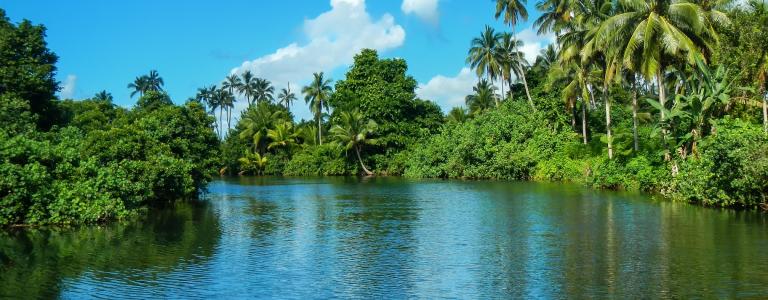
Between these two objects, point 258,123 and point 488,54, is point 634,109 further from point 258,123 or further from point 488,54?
point 258,123

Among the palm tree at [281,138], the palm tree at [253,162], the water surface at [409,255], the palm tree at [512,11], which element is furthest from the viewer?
the palm tree at [253,162]

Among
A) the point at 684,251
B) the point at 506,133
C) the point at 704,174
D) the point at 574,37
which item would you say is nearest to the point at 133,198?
the point at 684,251

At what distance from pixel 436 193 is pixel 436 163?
75.5 ft

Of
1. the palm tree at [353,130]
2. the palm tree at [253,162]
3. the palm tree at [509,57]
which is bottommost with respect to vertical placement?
the palm tree at [253,162]

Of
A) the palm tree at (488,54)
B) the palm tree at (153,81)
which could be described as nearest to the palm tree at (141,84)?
the palm tree at (153,81)

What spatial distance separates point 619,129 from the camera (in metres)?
50.8

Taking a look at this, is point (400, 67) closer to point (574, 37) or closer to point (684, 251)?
point (574, 37)

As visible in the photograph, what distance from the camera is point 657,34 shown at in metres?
31.1

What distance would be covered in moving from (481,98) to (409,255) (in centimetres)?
5942

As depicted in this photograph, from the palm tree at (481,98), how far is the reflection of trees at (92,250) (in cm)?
5292

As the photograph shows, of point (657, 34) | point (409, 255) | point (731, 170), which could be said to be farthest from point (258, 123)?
point (409, 255)

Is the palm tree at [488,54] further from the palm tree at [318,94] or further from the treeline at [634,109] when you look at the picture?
the palm tree at [318,94]

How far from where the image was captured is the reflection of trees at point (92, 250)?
14.3m

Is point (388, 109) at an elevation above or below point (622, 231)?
above
